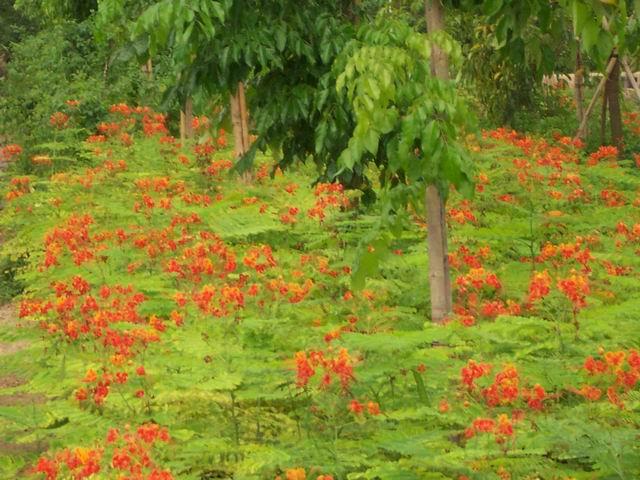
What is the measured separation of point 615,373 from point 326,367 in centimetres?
133

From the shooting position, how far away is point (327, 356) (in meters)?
5.06

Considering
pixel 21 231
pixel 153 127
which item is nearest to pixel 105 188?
pixel 21 231

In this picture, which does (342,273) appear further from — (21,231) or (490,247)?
(21,231)

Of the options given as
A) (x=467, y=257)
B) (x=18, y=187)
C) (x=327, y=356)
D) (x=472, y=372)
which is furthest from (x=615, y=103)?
(x=472, y=372)

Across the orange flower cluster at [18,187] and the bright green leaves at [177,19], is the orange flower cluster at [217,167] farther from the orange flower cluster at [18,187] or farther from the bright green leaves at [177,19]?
the bright green leaves at [177,19]

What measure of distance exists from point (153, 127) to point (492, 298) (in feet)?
30.5

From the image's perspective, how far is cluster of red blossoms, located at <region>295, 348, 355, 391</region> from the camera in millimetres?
4762

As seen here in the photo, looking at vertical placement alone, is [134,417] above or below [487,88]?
below

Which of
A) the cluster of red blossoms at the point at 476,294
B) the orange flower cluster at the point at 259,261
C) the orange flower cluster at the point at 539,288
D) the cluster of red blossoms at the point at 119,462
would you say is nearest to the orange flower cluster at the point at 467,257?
the cluster of red blossoms at the point at 476,294

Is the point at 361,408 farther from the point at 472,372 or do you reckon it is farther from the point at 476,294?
the point at 476,294

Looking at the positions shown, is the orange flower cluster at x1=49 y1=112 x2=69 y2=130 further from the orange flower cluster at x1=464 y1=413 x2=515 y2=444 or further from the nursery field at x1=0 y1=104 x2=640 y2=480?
the orange flower cluster at x1=464 y1=413 x2=515 y2=444

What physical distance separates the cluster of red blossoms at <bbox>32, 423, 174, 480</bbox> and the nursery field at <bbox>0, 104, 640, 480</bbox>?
1 cm

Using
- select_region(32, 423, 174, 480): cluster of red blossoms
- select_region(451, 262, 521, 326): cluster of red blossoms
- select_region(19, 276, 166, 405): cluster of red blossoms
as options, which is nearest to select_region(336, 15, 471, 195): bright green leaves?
select_region(451, 262, 521, 326): cluster of red blossoms

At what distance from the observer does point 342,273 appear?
7656 millimetres
